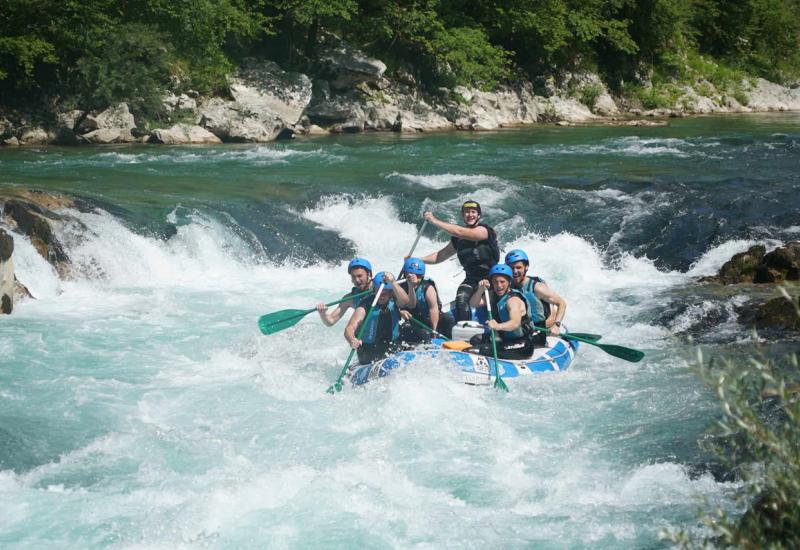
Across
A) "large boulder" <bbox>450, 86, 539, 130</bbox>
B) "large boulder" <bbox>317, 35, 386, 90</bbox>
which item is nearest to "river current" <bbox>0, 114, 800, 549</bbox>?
"large boulder" <bbox>317, 35, 386, 90</bbox>

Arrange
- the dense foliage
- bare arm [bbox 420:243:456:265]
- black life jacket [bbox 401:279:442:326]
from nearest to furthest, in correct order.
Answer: black life jacket [bbox 401:279:442:326] < bare arm [bbox 420:243:456:265] < the dense foliage

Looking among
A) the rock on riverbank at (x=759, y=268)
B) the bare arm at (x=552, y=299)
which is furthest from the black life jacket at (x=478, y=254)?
the rock on riverbank at (x=759, y=268)

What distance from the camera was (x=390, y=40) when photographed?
27.7 metres

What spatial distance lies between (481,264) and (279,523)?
157 inches

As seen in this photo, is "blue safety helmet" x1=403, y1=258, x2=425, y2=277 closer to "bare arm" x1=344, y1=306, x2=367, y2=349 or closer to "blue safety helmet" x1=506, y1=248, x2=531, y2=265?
"bare arm" x1=344, y1=306, x2=367, y2=349

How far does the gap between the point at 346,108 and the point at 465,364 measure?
1879 cm

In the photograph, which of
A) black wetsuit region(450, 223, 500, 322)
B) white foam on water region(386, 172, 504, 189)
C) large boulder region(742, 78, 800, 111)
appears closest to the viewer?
black wetsuit region(450, 223, 500, 322)

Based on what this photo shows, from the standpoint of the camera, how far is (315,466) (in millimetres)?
6102

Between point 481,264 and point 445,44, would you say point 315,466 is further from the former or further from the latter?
point 445,44

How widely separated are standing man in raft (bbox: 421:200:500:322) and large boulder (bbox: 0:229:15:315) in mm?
4484

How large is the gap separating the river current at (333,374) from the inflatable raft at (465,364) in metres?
0.10

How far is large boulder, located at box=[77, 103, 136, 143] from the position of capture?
2114cm

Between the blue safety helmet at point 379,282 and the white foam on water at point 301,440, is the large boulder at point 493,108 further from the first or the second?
the blue safety helmet at point 379,282

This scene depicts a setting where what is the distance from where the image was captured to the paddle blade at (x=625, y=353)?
786 cm
